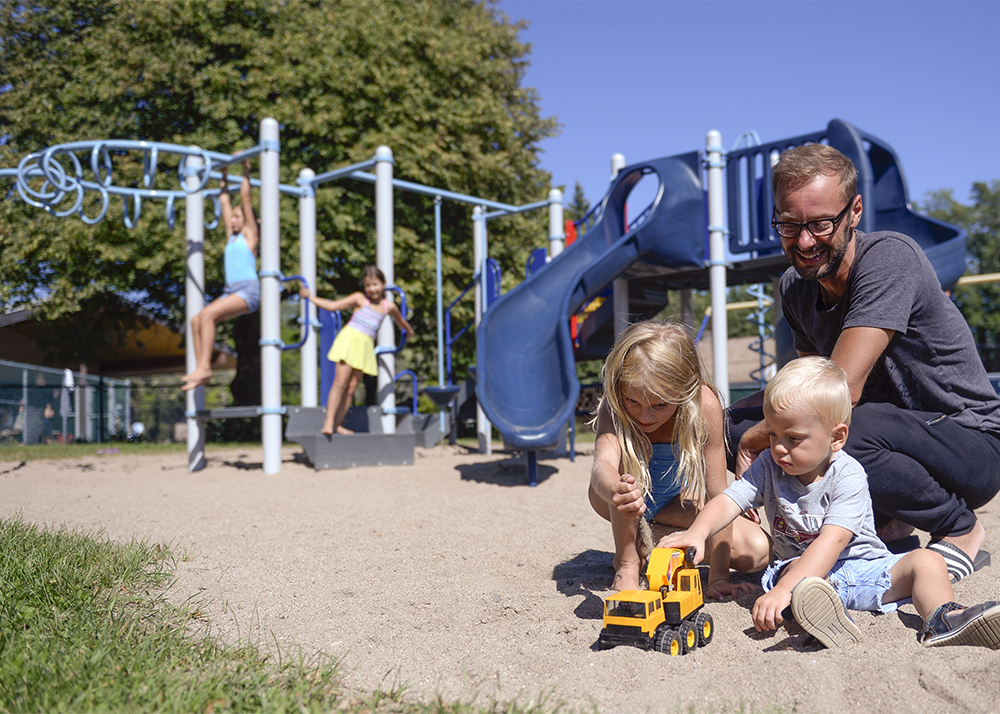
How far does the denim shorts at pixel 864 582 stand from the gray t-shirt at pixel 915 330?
63 cm

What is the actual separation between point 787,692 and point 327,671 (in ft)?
3.53

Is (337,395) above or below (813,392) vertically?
below

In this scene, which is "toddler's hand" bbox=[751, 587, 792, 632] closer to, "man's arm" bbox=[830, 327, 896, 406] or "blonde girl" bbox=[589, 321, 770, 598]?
"blonde girl" bbox=[589, 321, 770, 598]

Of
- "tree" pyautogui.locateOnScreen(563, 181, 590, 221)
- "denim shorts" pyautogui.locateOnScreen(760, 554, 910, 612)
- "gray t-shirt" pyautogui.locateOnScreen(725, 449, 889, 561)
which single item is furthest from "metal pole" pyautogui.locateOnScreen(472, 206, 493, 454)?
"tree" pyautogui.locateOnScreen(563, 181, 590, 221)

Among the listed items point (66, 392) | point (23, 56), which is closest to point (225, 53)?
point (23, 56)

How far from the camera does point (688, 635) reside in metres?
2.07

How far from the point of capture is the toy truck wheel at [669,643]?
2029mm

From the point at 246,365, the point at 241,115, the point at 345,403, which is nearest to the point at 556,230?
the point at 345,403

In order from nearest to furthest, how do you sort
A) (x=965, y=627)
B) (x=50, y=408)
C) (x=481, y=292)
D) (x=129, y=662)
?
(x=129, y=662) → (x=965, y=627) → (x=481, y=292) → (x=50, y=408)

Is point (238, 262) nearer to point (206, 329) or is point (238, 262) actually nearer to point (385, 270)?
point (206, 329)

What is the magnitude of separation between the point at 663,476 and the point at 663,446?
0.11 m

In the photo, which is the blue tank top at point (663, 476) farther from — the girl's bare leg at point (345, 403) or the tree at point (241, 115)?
the tree at point (241, 115)

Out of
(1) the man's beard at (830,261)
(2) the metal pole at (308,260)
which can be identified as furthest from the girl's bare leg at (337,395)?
(1) the man's beard at (830,261)

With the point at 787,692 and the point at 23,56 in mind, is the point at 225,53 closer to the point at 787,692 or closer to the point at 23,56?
the point at 23,56
